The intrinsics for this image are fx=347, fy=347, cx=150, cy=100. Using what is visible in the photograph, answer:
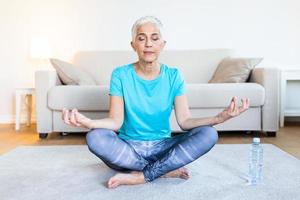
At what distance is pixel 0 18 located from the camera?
152 inches

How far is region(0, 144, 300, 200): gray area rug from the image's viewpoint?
1.40m

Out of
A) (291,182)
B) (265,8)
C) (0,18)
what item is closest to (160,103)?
(291,182)

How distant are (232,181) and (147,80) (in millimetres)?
606

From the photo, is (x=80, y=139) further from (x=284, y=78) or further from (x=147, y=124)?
(x=284, y=78)

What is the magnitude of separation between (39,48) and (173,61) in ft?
4.62

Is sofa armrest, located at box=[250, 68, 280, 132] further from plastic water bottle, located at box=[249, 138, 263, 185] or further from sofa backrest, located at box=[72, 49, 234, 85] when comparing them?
plastic water bottle, located at box=[249, 138, 263, 185]

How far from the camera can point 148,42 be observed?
1.52 metres

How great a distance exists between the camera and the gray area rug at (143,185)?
140cm

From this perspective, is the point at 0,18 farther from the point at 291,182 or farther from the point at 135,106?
the point at 291,182

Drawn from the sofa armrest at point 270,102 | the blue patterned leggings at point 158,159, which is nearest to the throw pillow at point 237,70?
the sofa armrest at point 270,102

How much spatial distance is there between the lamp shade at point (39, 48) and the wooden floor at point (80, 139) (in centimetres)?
81

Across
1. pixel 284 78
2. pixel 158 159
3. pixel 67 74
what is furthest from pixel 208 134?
pixel 284 78

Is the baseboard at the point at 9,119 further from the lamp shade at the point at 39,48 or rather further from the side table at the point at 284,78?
the side table at the point at 284,78

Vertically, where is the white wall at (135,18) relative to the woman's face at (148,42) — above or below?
above
